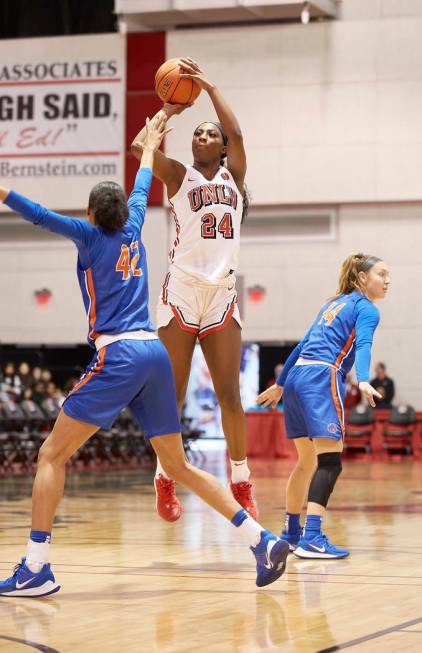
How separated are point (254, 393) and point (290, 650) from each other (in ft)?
69.3

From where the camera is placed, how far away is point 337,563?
255 inches

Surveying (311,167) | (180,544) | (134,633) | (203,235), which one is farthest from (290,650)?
(311,167)

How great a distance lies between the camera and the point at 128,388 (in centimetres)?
521

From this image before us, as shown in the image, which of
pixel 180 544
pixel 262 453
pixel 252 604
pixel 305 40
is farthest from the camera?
pixel 305 40

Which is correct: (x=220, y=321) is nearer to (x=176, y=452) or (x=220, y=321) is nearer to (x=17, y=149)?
(x=176, y=452)

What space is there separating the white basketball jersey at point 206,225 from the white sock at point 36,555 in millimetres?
1908

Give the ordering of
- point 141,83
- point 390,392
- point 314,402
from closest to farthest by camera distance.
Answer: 1. point 314,402
2. point 390,392
3. point 141,83

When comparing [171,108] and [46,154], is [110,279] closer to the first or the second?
[171,108]

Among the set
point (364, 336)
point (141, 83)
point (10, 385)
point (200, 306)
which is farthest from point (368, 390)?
point (141, 83)

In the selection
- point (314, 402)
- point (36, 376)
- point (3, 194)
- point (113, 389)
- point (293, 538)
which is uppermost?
point (3, 194)

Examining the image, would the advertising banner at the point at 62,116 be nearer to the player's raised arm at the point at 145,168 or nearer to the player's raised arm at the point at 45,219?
the player's raised arm at the point at 145,168

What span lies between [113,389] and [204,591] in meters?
1.11

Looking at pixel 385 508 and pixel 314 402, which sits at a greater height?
pixel 314 402

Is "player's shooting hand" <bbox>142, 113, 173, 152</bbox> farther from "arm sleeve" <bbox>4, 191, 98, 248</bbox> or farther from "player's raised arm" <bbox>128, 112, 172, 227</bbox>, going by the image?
"arm sleeve" <bbox>4, 191, 98, 248</bbox>
